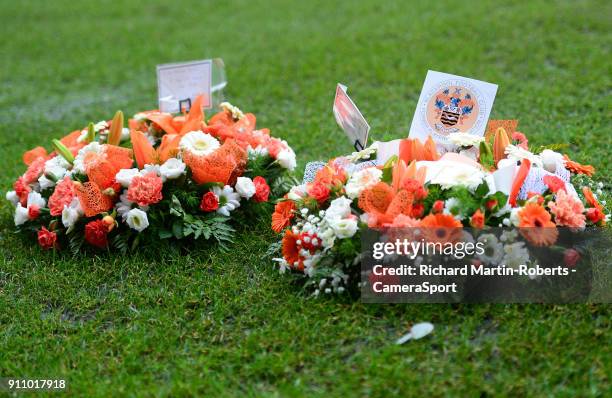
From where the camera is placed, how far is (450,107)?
3.29 m

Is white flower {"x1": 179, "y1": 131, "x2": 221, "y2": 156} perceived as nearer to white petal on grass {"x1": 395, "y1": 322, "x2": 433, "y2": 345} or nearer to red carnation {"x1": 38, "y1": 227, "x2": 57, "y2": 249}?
red carnation {"x1": 38, "y1": 227, "x2": 57, "y2": 249}

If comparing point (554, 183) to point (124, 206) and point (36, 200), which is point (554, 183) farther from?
point (36, 200)

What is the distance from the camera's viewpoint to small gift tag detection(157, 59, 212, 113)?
401 centimetres

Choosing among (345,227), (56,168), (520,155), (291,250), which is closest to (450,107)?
(520,155)

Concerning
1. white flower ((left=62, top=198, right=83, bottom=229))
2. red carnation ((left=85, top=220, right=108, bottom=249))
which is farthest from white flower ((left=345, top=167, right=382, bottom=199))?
white flower ((left=62, top=198, right=83, bottom=229))

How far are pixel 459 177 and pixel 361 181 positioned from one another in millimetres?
391

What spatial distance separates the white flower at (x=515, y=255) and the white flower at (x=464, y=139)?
0.63 m

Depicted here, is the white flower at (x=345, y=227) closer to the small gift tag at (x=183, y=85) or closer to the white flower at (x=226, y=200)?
the white flower at (x=226, y=200)

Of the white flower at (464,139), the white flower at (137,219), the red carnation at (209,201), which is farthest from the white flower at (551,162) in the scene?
the white flower at (137,219)

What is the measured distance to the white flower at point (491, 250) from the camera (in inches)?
106

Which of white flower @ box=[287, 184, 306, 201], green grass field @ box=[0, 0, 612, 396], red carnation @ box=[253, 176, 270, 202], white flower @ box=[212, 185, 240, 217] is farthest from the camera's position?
red carnation @ box=[253, 176, 270, 202]

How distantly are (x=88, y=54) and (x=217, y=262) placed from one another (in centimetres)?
494

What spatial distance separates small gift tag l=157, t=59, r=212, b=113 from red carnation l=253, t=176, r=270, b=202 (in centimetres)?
74

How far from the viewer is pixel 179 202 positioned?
3295mm
